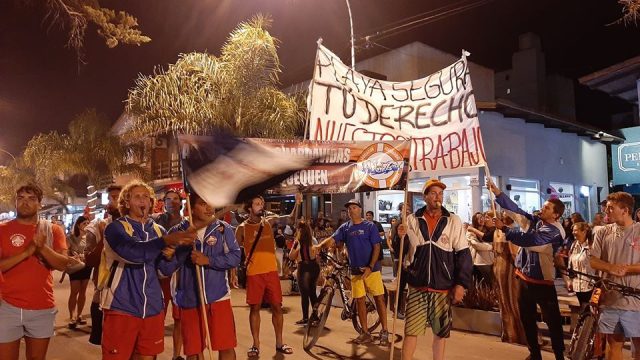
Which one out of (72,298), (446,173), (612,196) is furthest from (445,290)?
(446,173)

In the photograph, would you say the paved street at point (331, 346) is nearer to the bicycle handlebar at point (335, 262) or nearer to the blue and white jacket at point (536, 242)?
the bicycle handlebar at point (335, 262)

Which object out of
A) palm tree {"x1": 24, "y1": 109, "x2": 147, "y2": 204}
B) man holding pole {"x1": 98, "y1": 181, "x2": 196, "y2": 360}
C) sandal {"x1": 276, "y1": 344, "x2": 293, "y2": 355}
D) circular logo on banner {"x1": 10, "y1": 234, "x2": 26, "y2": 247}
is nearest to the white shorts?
circular logo on banner {"x1": 10, "y1": 234, "x2": 26, "y2": 247}

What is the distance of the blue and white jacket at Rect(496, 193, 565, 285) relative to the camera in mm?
5832

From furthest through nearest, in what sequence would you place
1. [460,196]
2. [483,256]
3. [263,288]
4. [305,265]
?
1. [460,196]
2. [483,256]
3. [305,265]
4. [263,288]

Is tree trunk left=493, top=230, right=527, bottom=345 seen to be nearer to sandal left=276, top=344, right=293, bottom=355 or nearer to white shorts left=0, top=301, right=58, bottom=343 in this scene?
sandal left=276, top=344, right=293, bottom=355

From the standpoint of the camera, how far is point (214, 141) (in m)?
4.71

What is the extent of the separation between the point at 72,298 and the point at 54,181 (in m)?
25.2

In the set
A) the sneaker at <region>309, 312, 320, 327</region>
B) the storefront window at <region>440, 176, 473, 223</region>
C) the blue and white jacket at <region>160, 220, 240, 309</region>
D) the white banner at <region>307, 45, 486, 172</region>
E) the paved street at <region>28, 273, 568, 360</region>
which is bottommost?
the paved street at <region>28, 273, 568, 360</region>

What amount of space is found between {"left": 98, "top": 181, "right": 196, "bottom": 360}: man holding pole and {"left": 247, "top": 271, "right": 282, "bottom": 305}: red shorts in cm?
245

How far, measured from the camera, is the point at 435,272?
5215 millimetres

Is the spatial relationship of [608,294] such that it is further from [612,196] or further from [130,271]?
[130,271]

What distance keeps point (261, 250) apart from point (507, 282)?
3476 mm

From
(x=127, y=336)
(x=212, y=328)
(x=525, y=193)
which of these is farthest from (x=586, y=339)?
(x=525, y=193)

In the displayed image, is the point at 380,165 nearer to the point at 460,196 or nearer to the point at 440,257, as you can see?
the point at 440,257
